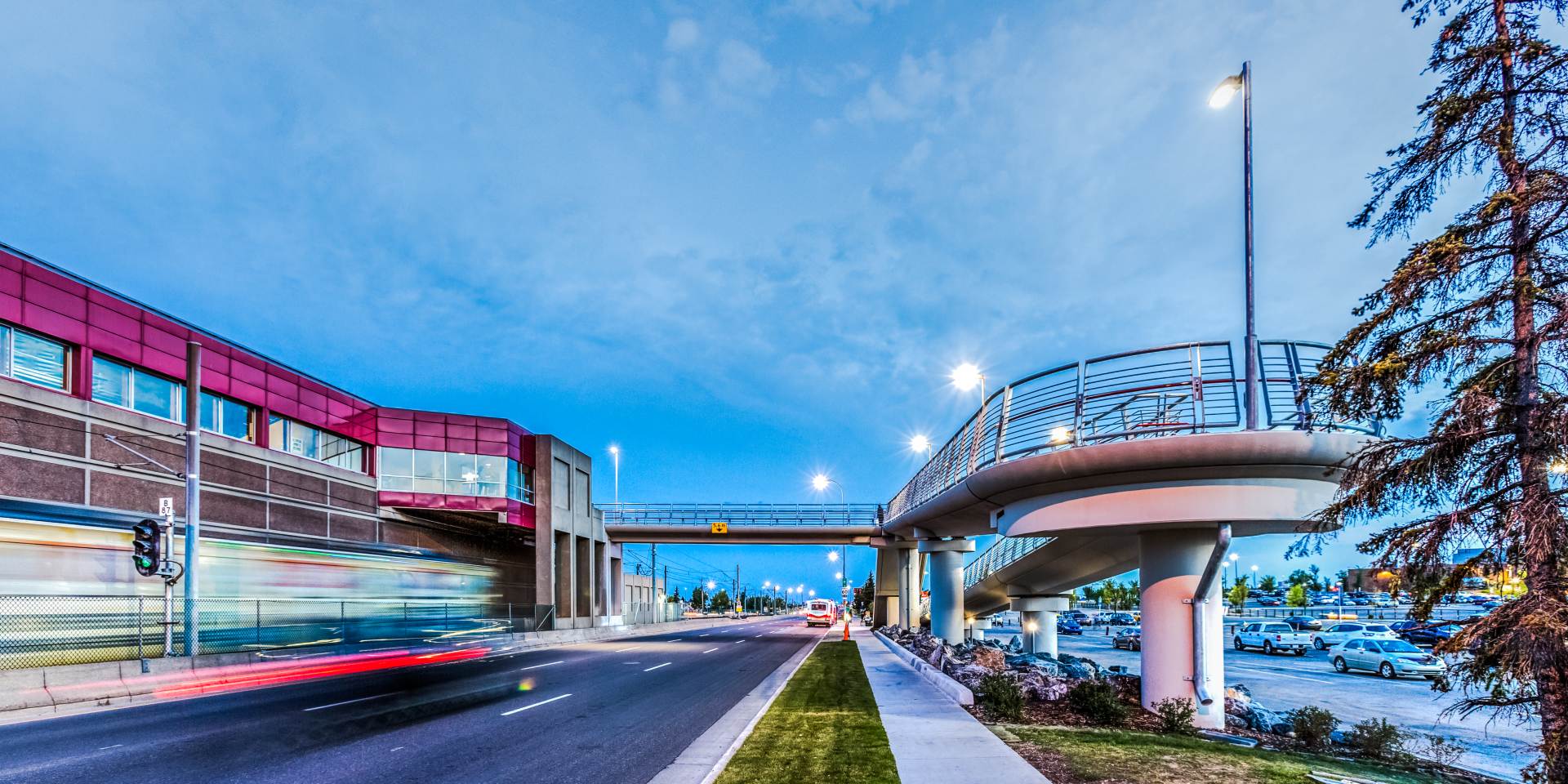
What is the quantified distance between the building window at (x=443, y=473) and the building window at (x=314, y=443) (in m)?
1.42

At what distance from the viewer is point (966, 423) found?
2031 cm

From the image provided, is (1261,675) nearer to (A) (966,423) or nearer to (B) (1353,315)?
(A) (966,423)

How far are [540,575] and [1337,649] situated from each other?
37.2m

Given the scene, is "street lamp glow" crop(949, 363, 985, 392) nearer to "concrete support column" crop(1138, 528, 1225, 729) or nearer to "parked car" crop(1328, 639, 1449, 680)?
"concrete support column" crop(1138, 528, 1225, 729)

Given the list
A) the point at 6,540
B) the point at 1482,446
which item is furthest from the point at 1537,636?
the point at 6,540

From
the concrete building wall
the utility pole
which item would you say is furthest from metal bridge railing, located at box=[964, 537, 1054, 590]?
the concrete building wall

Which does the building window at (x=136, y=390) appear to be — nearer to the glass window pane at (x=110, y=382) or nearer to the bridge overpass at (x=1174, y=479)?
the glass window pane at (x=110, y=382)

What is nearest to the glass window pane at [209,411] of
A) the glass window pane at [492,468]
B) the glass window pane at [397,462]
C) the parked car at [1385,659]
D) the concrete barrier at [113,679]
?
the glass window pane at [397,462]

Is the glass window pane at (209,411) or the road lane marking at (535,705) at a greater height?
the glass window pane at (209,411)

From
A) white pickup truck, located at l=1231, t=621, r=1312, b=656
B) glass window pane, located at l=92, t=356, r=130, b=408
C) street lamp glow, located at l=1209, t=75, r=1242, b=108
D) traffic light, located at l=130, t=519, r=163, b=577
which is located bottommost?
white pickup truck, located at l=1231, t=621, r=1312, b=656

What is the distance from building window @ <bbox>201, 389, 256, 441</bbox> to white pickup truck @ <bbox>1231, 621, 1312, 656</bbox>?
44.4 meters

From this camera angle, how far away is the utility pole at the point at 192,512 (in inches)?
792

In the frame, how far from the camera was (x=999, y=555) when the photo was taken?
1308 inches

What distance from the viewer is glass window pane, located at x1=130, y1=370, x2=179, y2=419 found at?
28641mm
